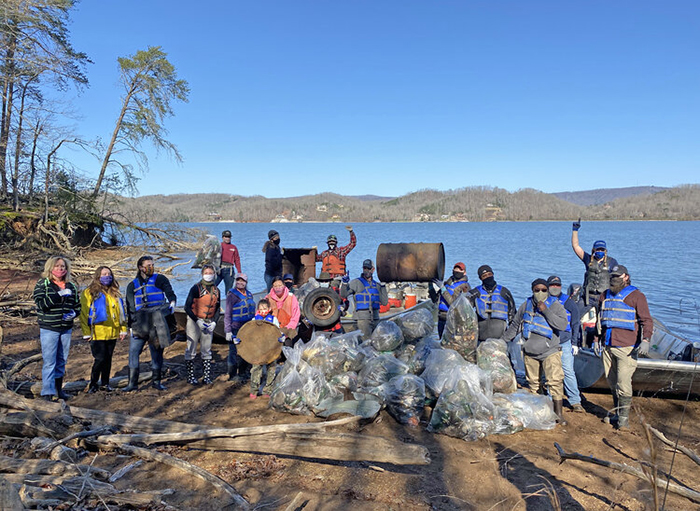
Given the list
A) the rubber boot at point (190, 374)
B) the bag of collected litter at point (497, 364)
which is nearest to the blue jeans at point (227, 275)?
the rubber boot at point (190, 374)

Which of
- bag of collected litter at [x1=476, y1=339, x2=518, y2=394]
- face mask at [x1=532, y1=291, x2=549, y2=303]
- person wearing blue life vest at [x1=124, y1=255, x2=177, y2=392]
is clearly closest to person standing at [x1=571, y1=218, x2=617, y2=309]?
face mask at [x1=532, y1=291, x2=549, y2=303]

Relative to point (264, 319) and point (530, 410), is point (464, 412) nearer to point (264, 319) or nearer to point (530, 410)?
point (530, 410)

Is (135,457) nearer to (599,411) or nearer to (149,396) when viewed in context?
(149,396)

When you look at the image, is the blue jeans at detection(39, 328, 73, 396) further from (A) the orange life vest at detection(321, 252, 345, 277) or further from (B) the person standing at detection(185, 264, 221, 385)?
(A) the orange life vest at detection(321, 252, 345, 277)

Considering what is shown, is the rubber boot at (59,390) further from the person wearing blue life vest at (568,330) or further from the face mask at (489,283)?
Result: the person wearing blue life vest at (568,330)

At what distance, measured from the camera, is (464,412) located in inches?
207

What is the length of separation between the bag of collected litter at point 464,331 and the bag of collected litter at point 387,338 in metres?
0.79

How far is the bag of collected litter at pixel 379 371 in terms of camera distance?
5.95 meters

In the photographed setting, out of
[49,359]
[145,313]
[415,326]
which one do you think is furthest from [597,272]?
[49,359]

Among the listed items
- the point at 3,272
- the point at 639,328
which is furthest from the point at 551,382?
the point at 3,272

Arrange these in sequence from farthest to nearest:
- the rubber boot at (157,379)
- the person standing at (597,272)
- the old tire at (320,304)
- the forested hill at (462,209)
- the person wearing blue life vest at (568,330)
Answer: the forested hill at (462,209) → the old tire at (320,304) → the person standing at (597,272) → the rubber boot at (157,379) → the person wearing blue life vest at (568,330)

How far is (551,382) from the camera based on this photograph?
588cm

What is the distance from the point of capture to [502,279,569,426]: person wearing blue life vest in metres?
5.79

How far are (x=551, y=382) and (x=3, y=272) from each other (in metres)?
17.7
